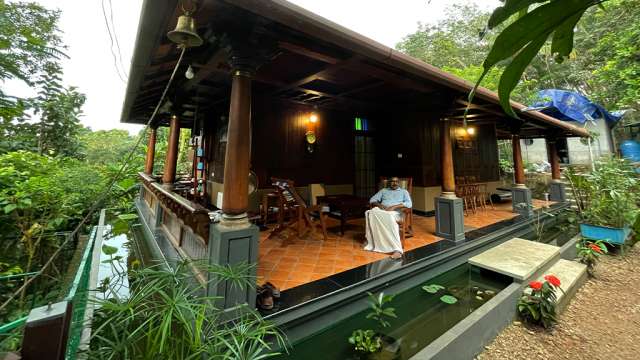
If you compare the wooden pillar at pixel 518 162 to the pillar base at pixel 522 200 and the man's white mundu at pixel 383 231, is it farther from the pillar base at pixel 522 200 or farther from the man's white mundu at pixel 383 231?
the man's white mundu at pixel 383 231

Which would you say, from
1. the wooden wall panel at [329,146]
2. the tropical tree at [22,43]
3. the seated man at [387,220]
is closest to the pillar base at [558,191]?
the wooden wall panel at [329,146]

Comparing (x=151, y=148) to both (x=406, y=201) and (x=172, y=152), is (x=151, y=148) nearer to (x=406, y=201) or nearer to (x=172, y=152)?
(x=172, y=152)

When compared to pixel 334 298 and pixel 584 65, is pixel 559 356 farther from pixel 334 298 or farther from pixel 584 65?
pixel 584 65

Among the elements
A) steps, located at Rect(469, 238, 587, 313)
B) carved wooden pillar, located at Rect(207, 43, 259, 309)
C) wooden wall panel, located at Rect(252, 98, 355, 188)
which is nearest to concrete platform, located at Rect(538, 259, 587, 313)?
steps, located at Rect(469, 238, 587, 313)

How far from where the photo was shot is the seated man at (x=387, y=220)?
365 centimetres

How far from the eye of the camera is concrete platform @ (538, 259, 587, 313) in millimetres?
2959

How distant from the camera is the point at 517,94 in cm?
1154

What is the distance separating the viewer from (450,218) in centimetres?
429

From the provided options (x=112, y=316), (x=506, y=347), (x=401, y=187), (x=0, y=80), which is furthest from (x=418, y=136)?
(x=0, y=80)

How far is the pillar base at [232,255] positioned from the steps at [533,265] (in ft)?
10.1

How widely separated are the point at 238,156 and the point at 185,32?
103cm

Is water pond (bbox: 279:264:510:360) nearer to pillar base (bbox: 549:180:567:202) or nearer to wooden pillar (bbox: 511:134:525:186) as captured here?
wooden pillar (bbox: 511:134:525:186)

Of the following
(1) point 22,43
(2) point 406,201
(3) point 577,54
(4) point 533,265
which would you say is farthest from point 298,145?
(3) point 577,54

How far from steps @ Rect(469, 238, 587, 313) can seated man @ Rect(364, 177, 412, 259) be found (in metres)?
1.19
